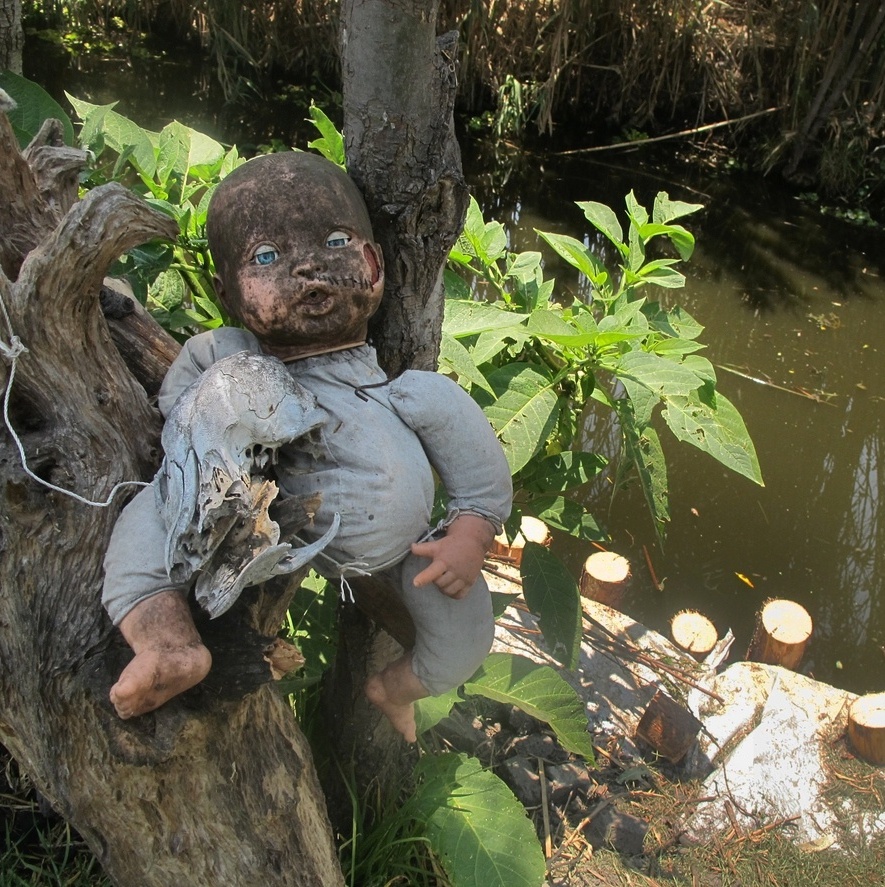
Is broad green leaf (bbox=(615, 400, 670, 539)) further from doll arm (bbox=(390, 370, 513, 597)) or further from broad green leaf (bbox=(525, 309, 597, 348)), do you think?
doll arm (bbox=(390, 370, 513, 597))

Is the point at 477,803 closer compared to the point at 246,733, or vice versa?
the point at 246,733

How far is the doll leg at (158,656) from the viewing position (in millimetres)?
1151

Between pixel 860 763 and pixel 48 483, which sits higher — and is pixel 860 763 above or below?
below

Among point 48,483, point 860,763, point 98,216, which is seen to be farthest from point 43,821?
point 860,763

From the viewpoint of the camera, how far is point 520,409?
1867mm

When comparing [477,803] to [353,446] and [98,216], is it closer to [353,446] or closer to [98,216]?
[353,446]

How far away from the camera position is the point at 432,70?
140cm

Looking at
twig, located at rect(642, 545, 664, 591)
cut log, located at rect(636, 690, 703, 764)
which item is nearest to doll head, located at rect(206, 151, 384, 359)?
cut log, located at rect(636, 690, 703, 764)

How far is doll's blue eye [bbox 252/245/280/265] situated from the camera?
4.30ft

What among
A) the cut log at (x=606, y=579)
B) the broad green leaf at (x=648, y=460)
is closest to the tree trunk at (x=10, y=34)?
the broad green leaf at (x=648, y=460)

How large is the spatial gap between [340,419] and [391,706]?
0.58 meters

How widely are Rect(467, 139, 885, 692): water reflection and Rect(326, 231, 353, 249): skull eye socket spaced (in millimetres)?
2534

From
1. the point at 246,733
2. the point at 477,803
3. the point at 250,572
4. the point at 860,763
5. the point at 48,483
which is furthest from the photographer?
the point at 860,763

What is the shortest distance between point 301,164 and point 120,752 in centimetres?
90
